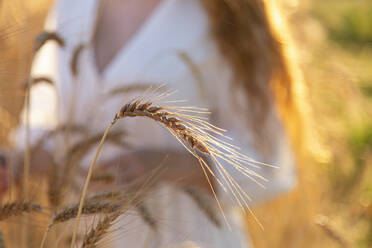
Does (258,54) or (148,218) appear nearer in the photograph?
(148,218)

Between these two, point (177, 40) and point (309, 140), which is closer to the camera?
point (177, 40)

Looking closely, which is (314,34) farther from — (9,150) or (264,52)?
(9,150)

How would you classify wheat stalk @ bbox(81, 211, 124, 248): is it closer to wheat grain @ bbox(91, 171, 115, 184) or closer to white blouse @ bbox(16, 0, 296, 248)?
wheat grain @ bbox(91, 171, 115, 184)

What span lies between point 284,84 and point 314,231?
723 mm

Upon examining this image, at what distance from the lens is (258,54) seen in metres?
1.04

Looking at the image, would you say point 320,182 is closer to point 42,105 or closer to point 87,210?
point 42,105

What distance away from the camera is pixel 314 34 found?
241 cm

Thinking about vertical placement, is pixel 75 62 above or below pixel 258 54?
above

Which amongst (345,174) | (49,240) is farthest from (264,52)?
(345,174)

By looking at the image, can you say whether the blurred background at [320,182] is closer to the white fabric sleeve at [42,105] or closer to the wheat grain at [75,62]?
the white fabric sleeve at [42,105]

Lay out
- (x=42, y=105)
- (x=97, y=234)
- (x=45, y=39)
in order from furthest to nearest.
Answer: (x=42, y=105), (x=45, y=39), (x=97, y=234)

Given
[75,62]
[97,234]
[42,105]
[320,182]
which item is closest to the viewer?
[97,234]

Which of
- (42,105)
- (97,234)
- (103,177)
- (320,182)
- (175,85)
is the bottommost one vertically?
(320,182)

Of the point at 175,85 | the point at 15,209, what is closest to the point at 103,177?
the point at 15,209
